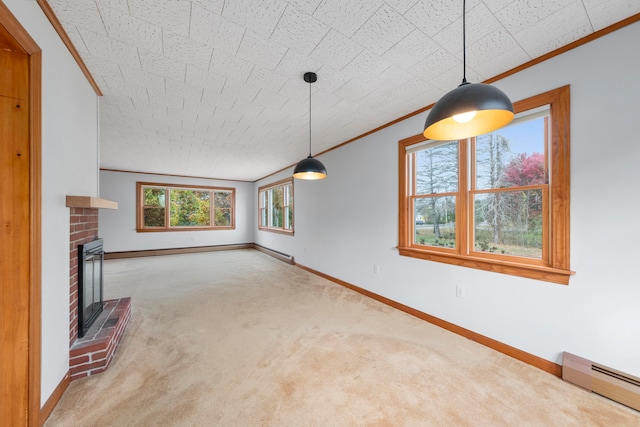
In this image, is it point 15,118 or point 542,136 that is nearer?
point 15,118

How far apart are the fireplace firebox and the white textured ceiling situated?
1660 mm

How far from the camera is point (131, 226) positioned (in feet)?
24.1

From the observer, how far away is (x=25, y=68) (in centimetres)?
142

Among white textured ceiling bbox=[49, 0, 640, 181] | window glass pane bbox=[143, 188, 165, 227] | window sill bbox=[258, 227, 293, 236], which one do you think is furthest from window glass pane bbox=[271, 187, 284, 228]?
white textured ceiling bbox=[49, 0, 640, 181]

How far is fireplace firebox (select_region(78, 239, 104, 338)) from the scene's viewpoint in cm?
211

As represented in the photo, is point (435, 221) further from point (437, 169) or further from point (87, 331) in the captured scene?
point (87, 331)

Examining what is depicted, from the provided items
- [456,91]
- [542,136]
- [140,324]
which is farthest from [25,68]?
[542,136]

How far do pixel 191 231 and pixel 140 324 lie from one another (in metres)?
5.70

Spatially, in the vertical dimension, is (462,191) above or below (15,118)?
below

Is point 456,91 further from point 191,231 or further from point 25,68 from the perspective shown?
point 191,231

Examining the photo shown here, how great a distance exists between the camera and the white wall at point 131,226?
7086 millimetres

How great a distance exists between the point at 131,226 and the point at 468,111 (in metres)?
8.90

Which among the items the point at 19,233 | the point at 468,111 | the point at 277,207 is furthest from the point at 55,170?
the point at 277,207

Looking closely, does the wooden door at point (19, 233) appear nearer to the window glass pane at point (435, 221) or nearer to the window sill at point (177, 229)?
the window glass pane at point (435, 221)
